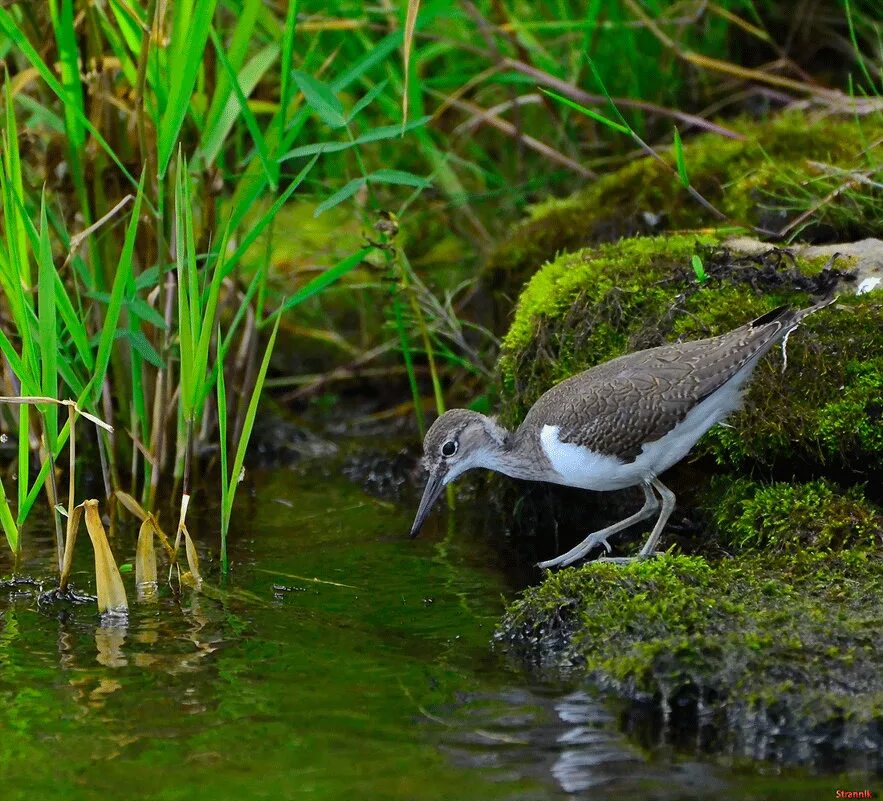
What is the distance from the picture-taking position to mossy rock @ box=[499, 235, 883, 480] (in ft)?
18.9

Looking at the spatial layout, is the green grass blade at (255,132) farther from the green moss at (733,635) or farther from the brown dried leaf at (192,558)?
the green moss at (733,635)

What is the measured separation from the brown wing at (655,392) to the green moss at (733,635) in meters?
0.64

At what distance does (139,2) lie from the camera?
260 inches

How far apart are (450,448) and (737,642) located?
2191mm

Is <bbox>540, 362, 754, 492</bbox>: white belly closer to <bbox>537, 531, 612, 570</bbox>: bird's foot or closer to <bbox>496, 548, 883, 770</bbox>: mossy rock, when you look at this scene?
<bbox>537, 531, 612, 570</bbox>: bird's foot

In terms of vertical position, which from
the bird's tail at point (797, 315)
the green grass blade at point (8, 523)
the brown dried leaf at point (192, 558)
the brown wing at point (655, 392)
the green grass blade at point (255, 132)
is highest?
the green grass blade at point (255, 132)

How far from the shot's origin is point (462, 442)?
20.6 ft

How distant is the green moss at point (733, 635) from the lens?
418cm

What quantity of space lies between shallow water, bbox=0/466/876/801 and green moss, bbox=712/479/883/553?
1.23 metres

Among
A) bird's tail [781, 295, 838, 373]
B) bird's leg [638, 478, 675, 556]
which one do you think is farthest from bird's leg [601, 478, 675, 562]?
bird's tail [781, 295, 838, 373]

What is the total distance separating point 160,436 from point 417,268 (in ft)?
11.4

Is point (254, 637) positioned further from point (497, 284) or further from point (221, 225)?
point (497, 284)

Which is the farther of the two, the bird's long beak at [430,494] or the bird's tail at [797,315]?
the bird's long beak at [430,494]

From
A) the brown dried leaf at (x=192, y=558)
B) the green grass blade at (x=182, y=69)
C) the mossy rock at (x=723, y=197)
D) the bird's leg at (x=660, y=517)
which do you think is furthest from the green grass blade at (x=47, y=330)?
the mossy rock at (x=723, y=197)
